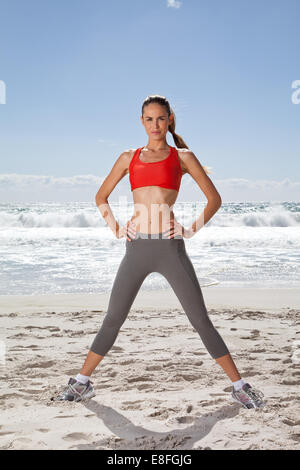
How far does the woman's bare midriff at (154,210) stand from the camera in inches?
121

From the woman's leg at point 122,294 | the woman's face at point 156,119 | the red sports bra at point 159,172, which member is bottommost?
the woman's leg at point 122,294

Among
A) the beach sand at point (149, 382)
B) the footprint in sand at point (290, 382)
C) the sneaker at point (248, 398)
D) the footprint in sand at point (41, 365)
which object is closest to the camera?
the beach sand at point (149, 382)

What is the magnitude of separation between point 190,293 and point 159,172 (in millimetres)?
883

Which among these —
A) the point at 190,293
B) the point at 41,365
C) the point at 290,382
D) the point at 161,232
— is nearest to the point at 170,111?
the point at 161,232

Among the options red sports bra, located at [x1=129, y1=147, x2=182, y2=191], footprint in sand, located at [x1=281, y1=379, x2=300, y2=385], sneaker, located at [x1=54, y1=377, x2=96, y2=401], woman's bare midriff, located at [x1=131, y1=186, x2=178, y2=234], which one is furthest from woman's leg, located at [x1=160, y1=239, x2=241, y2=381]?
sneaker, located at [x1=54, y1=377, x2=96, y2=401]

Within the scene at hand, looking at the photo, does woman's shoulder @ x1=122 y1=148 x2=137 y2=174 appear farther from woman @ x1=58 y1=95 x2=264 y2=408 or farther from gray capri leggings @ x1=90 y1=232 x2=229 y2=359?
gray capri leggings @ x1=90 y1=232 x2=229 y2=359

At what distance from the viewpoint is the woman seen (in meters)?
3.05

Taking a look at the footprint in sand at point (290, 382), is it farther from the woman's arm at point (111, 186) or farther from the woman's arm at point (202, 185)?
the woman's arm at point (111, 186)

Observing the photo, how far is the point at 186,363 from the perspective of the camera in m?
4.33

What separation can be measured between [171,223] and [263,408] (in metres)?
1.53

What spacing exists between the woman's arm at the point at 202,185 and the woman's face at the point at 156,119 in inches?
9.2

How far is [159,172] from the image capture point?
307 centimetres

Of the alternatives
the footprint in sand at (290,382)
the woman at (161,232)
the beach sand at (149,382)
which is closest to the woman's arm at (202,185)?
the woman at (161,232)
